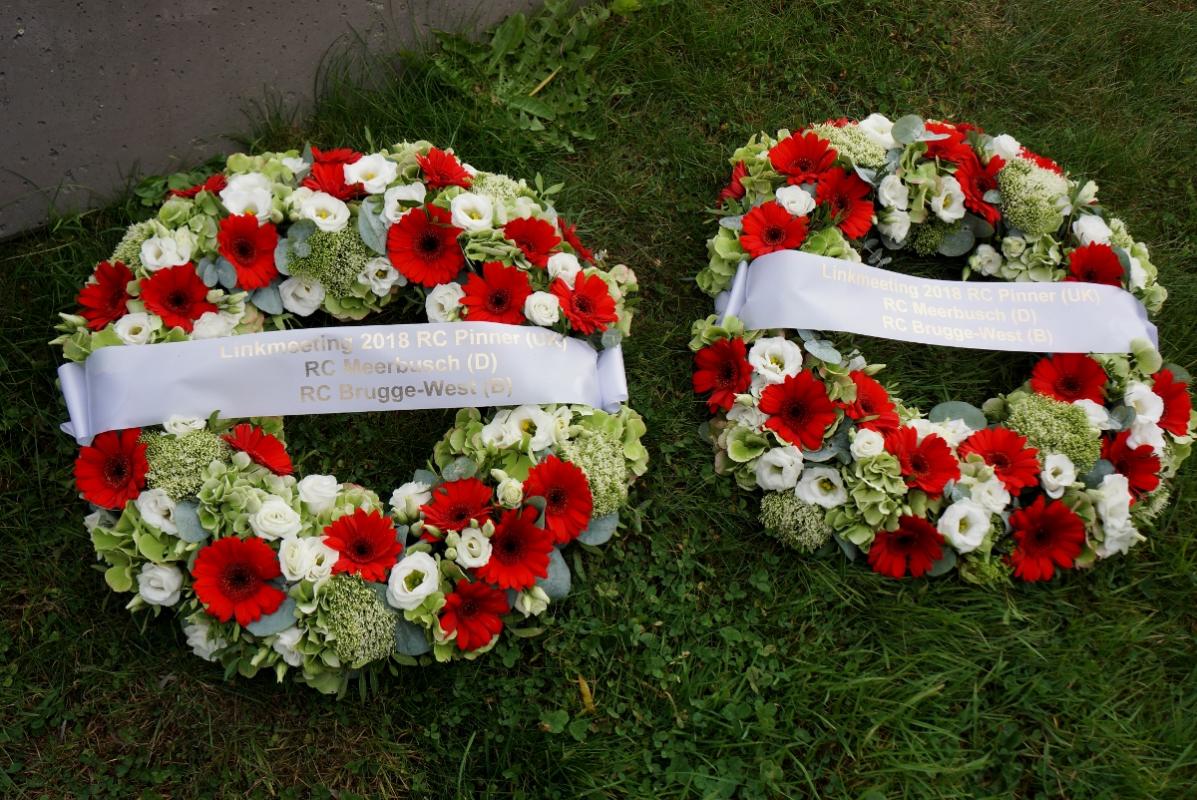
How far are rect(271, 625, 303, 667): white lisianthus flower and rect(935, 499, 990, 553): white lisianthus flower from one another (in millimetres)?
1629

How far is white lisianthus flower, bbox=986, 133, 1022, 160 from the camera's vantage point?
2.85 metres

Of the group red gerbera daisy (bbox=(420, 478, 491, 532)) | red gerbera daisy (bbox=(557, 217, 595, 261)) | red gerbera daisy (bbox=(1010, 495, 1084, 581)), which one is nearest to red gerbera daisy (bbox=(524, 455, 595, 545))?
red gerbera daisy (bbox=(420, 478, 491, 532))

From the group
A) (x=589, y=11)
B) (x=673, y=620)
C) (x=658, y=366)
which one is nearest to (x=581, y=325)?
(x=658, y=366)

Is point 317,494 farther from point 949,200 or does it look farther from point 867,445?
point 949,200

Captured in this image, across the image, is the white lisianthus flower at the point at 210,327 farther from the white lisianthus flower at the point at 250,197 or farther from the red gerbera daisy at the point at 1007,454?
the red gerbera daisy at the point at 1007,454

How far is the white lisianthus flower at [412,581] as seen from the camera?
7.36 ft

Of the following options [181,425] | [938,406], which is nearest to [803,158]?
[938,406]

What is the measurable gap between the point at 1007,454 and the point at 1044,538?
0.24m

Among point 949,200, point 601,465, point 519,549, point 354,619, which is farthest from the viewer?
point 949,200

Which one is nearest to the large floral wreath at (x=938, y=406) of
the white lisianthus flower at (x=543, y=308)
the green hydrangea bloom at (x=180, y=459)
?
the white lisianthus flower at (x=543, y=308)

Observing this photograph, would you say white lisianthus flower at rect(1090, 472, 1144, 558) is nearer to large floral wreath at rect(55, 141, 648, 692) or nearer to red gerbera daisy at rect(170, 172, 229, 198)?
large floral wreath at rect(55, 141, 648, 692)

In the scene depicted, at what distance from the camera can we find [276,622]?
2.24m

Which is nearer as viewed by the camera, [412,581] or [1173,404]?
[412,581]

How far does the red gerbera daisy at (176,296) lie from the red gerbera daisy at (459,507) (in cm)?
81
